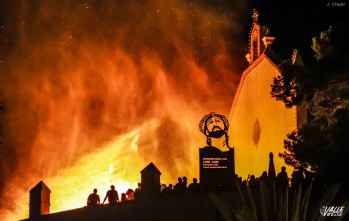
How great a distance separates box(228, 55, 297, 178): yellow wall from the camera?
107 ft

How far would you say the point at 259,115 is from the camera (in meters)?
34.5

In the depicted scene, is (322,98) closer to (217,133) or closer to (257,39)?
(217,133)

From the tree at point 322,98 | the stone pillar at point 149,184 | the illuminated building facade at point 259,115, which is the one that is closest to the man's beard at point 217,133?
the tree at point 322,98

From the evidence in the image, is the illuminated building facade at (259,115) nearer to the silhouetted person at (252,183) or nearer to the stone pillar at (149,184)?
the silhouetted person at (252,183)

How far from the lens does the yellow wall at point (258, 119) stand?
3256 cm

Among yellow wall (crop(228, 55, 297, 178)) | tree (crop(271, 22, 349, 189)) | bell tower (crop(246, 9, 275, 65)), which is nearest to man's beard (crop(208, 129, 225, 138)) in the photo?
tree (crop(271, 22, 349, 189))

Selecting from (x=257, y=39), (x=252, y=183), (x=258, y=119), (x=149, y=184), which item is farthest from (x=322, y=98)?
(x=257, y=39)

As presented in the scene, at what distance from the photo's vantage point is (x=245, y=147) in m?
35.3

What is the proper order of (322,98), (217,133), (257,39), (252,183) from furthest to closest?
(257,39)
(217,133)
(322,98)
(252,183)

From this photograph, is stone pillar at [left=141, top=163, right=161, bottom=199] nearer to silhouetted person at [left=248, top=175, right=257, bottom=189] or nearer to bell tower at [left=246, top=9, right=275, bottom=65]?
silhouetted person at [left=248, top=175, right=257, bottom=189]

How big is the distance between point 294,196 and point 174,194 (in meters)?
4.06

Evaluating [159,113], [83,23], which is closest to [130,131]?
A: [159,113]

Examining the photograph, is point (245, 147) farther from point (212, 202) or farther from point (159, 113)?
point (212, 202)

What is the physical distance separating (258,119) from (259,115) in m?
0.24
